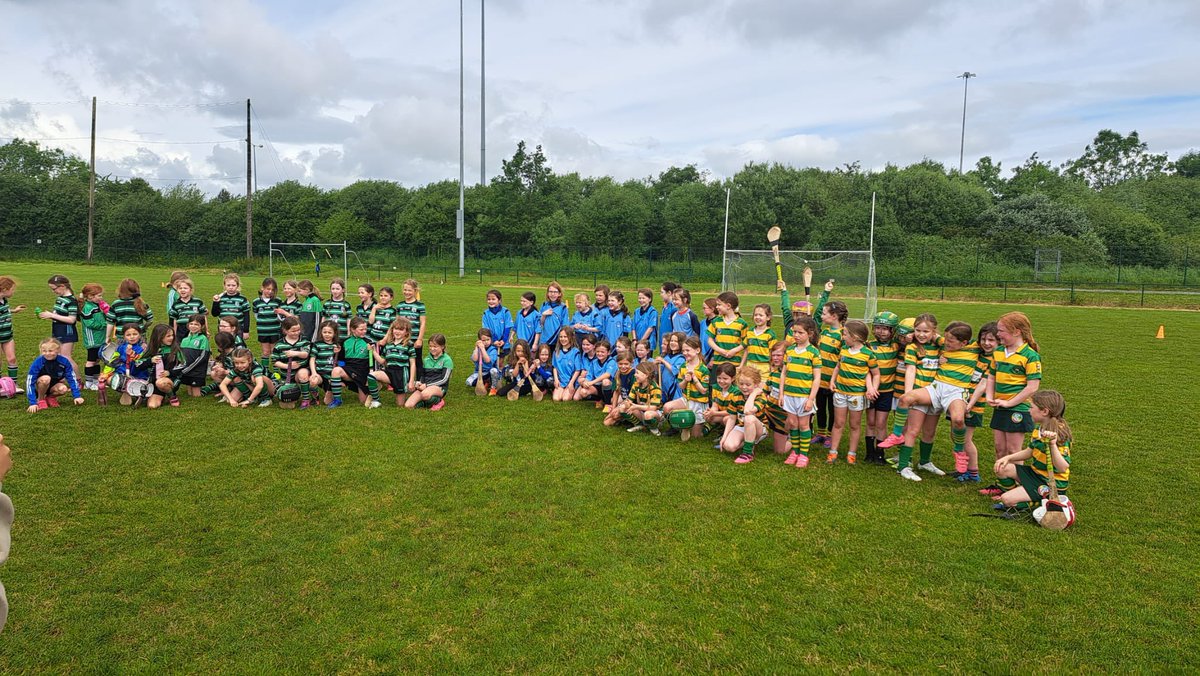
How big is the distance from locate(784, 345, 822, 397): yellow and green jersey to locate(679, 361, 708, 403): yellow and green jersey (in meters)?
1.02

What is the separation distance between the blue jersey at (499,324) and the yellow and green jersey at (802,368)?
432 cm

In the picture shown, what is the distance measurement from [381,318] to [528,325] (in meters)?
1.90

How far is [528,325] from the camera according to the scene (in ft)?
30.9

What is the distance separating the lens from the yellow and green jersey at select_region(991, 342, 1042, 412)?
18.2 feet

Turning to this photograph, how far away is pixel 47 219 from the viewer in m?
56.6

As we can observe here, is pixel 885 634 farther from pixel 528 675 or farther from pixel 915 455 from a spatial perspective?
pixel 915 455

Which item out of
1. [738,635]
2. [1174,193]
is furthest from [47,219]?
[1174,193]

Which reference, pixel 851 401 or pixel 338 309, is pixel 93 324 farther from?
pixel 851 401

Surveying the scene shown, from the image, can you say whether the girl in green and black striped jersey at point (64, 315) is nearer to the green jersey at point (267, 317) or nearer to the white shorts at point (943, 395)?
the green jersey at point (267, 317)

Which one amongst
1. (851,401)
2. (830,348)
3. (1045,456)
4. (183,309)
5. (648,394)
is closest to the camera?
(1045,456)

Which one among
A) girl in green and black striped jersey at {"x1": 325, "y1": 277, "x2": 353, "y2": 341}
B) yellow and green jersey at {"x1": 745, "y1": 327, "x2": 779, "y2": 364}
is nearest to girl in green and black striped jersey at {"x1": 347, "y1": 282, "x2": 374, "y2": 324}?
girl in green and black striped jersey at {"x1": 325, "y1": 277, "x2": 353, "y2": 341}

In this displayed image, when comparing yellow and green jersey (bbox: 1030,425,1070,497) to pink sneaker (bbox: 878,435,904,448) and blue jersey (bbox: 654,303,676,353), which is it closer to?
pink sneaker (bbox: 878,435,904,448)

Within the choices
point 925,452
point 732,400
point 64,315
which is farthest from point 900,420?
point 64,315

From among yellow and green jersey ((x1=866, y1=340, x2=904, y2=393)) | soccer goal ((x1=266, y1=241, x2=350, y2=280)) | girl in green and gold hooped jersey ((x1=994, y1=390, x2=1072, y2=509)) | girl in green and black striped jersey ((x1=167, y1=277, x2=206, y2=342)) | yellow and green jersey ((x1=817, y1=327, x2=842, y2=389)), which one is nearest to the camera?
girl in green and gold hooped jersey ((x1=994, y1=390, x2=1072, y2=509))
